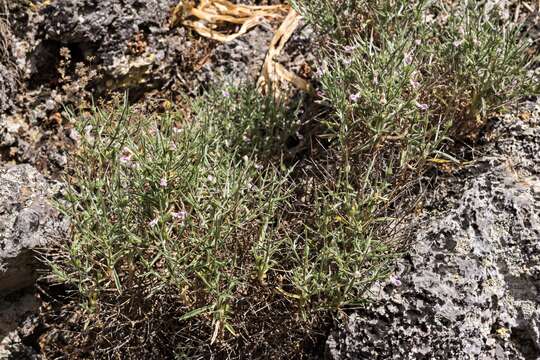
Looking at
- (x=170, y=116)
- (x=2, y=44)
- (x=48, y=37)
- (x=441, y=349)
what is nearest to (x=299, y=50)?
(x=170, y=116)

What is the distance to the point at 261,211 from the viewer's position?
2.55 metres

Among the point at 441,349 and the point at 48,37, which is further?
the point at 48,37

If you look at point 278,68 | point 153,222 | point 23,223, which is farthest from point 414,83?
point 23,223

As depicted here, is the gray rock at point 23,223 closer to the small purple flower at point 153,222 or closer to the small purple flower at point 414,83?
the small purple flower at point 153,222

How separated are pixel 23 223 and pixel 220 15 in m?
1.72

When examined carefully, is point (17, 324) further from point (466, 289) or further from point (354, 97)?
point (466, 289)

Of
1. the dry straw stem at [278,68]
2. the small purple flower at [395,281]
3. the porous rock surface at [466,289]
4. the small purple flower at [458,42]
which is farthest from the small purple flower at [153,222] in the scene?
the small purple flower at [458,42]

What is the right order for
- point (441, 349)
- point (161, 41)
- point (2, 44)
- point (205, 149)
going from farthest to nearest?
point (161, 41), point (2, 44), point (205, 149), point (441, 349)

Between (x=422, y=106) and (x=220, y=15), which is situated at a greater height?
(x=422, y=106)

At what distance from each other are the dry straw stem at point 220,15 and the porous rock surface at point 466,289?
1660 millimetres

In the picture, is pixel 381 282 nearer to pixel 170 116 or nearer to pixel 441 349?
pixel 441 349

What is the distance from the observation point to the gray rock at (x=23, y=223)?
9.10 feet

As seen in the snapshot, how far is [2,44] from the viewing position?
3.28 metres

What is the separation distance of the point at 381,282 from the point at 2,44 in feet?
7.29
